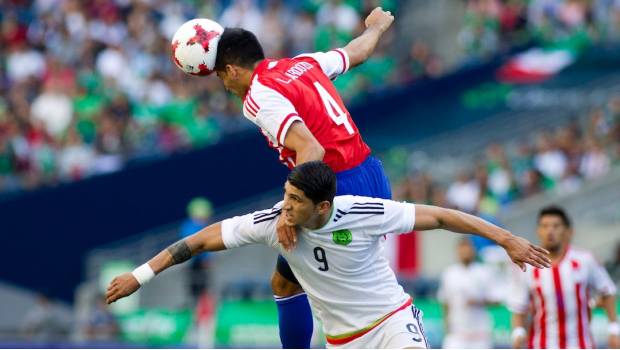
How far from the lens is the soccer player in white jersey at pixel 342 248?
7180mm

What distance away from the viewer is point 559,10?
73.6 ft

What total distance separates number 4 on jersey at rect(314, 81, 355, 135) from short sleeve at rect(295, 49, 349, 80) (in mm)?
377

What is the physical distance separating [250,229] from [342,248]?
1.68 ft

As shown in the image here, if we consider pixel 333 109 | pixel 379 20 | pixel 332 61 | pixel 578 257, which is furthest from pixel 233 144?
pixel 333 109

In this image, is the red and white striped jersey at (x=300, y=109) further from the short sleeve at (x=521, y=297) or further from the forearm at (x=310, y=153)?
the short sleeve at (x=521, y=297)

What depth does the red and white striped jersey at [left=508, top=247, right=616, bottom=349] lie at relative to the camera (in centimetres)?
994

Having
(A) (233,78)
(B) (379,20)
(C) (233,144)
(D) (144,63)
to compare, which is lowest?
(A) (233,78)

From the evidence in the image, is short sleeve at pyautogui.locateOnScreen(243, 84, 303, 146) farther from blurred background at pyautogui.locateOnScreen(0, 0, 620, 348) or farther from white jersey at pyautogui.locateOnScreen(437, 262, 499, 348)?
blurred background at pyautogui.locateOnScreen(0, 0, 620, 348)

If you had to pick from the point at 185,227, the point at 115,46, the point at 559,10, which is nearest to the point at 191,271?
the point at 185,227

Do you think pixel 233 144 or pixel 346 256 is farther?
pixel 233 144

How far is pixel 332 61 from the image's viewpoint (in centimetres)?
870

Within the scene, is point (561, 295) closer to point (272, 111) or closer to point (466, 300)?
point (272, 111)

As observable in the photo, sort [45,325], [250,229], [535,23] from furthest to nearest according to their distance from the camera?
[535,23]
[45,325]
[250,229]

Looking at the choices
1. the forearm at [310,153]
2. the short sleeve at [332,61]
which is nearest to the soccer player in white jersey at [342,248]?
the forearm at [310,153]
